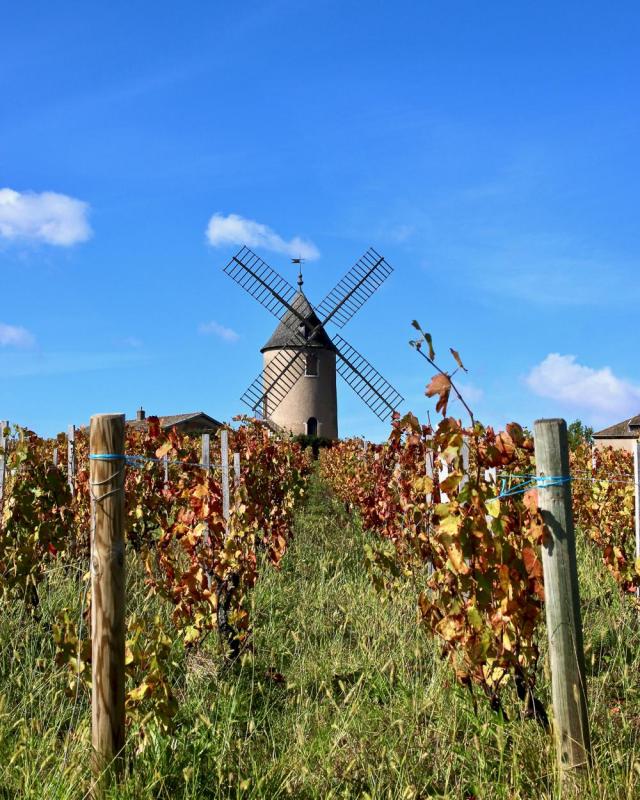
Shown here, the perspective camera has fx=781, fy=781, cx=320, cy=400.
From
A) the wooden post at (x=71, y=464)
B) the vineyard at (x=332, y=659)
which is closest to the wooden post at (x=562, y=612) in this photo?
the vineyard at (x=332, y=659)

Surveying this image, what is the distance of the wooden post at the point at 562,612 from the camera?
2.98 metres

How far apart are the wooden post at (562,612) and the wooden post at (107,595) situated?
167 centimetres

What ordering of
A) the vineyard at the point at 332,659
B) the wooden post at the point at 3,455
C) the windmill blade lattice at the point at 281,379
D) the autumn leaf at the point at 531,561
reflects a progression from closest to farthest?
the vineyard at the point at 332,659
the autumn leaf at the point at 531,561
the wooden post at the point at 3,455
the windmill blade lattice at the point at 281,379

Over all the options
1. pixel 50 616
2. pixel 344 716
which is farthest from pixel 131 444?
pixel 344 716

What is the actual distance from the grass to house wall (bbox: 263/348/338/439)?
2636 cm

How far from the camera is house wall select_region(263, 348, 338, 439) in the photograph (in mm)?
31766

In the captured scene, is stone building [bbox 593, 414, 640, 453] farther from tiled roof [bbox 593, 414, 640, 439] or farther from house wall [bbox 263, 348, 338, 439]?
house wall [bbox 263, 348, 338, 439]

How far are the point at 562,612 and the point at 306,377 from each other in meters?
29.0

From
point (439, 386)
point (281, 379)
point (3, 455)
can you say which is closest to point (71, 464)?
point (3, 455)

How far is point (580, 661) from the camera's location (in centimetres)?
306

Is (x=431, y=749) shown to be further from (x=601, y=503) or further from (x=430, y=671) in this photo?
(x=601, y=503)

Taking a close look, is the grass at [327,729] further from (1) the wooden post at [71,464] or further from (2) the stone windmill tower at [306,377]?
(2) the stone windmill tower at [306,377]

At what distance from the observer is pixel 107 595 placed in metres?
3.08

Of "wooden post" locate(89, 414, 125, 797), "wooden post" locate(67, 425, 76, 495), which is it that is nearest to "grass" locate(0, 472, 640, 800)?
"wooden post" locate(89, 414, 125, 797)
